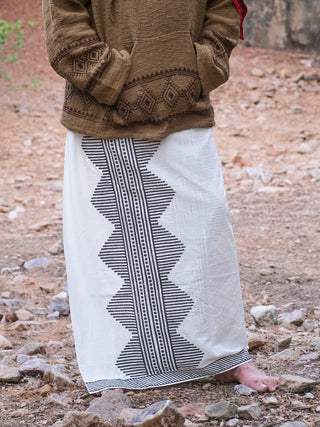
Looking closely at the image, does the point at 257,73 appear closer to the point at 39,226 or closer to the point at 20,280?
the point at 39,226

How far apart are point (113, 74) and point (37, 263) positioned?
222 cm

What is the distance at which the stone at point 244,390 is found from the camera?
92.7 inches

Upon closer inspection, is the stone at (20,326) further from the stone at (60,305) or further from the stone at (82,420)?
the stone at (82,420)

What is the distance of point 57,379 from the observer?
2.57 metres

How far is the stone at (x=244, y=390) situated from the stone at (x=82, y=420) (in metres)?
0.51

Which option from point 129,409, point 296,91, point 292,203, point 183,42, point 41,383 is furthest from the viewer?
point 296,91

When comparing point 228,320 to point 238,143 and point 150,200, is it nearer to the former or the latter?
point 150,200

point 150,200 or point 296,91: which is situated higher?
point 150,200

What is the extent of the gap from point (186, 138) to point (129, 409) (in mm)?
872

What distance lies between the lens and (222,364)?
2436mm

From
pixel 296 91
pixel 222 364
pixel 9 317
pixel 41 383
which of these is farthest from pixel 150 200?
pixel 296 91

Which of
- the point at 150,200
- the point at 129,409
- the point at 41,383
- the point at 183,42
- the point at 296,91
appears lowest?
the point at 296,91

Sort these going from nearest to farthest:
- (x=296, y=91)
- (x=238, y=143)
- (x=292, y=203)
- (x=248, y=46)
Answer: (x=292, y=203) < (x=238, y=143) < (x=296, y=91) < (x=248, y=46)

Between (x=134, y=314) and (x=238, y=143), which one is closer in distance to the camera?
(x=134, y=314)
